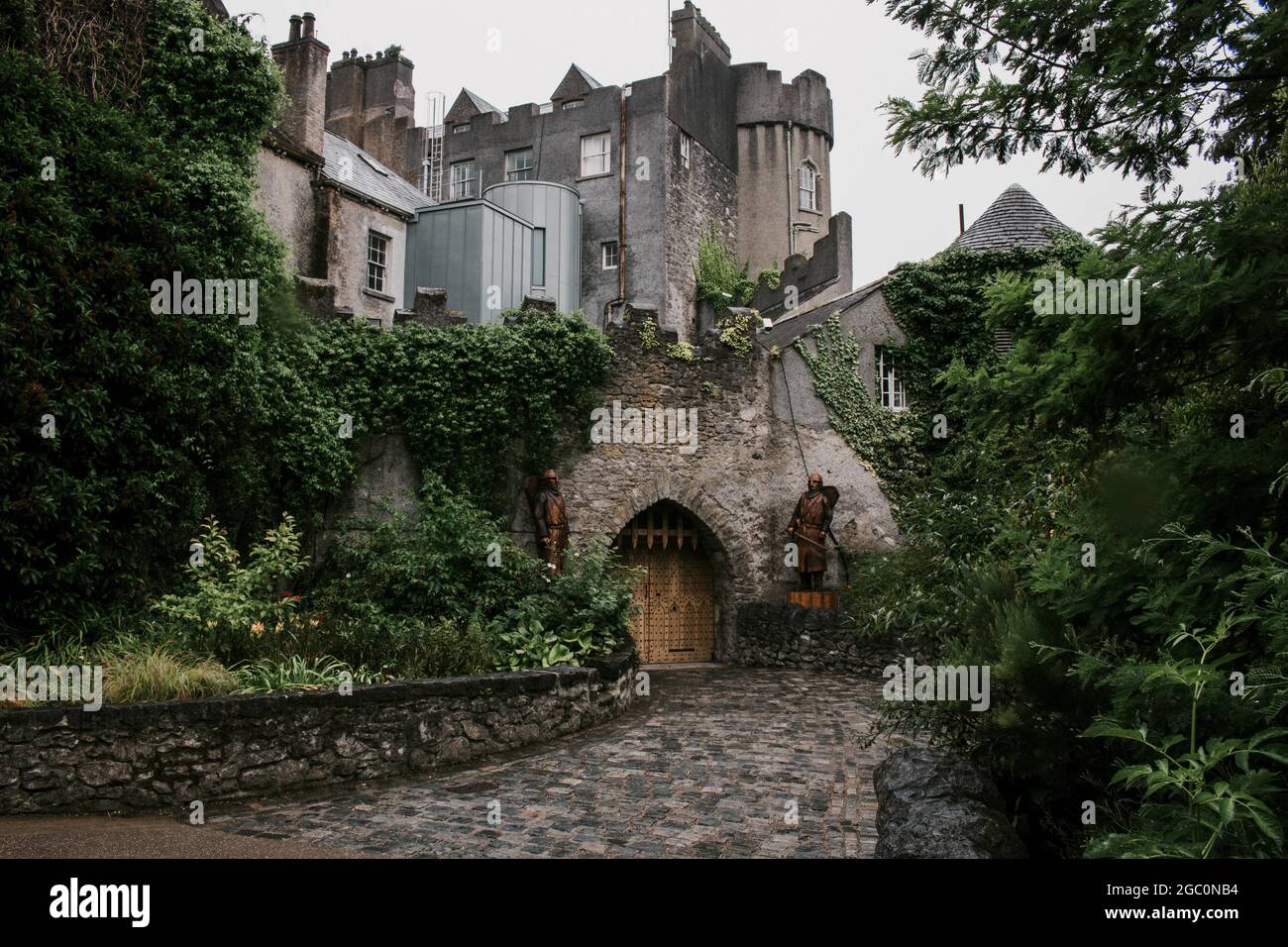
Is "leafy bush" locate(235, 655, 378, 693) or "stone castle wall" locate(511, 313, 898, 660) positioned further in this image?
"stone castle wall" locate(511, 313, 898, 660)

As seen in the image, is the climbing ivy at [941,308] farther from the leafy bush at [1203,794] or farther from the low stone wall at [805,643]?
the leafy bush at [1203,794]

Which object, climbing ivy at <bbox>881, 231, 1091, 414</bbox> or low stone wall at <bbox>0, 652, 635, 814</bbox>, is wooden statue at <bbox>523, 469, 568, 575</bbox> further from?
climbing ivy at <bbox>881, 231, 1091, 414</bbox>

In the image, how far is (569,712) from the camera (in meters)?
9.02

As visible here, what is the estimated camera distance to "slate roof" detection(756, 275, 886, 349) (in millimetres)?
16788

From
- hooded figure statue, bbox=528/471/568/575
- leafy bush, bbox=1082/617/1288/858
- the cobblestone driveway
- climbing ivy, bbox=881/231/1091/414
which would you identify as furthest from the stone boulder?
climbing ivy, bbox=881/231/1091/414

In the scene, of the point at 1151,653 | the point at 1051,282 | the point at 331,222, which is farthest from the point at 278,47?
the point at 1151,653

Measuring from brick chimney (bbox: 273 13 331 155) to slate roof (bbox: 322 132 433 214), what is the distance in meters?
0.55

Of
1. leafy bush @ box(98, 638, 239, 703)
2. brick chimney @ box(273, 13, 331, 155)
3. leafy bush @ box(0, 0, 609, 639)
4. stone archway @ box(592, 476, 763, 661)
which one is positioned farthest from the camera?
brick chimney @ box(273, 13, 331, 155)

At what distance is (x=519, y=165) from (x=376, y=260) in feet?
38.0

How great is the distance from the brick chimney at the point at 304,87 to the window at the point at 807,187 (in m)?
17.0

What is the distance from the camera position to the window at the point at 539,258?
20.9 m

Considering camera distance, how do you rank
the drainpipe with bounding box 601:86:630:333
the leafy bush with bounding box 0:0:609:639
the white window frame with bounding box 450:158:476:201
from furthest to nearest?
the white window frame with bounding box 450:158:476:201, the drainpipe with bounding box 601:86:630:333, the leafy bush with bounding box 0:0:609:639

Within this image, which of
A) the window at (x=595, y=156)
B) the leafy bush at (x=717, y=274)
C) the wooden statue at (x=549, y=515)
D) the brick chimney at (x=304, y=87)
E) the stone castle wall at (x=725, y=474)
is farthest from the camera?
the leafy bush at (x=717, y=274)

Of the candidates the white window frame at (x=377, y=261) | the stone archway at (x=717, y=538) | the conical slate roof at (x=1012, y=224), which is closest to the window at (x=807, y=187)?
the conical slate roof at (x=1012, y=224)
